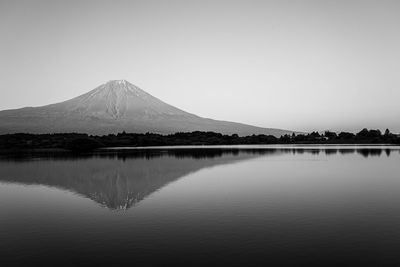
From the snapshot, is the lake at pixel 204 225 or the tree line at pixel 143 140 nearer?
the lake at pixel 204 225

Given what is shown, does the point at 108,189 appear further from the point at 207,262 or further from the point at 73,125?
the point at 73,125

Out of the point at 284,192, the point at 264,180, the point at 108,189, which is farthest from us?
the point at 264,180

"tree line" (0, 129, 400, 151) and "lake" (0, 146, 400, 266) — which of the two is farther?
"tree line" (0, 129, 400, 151)

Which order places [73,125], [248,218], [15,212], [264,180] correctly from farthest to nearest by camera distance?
1. [73,125]
2. [264,180]
3. [15,212]
4. [248,218]

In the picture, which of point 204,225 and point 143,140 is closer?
point 204,225

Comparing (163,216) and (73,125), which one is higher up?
(73,125)

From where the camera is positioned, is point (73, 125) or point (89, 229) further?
point (73, 125)

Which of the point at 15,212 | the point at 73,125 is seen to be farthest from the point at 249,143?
the point at 15,212
